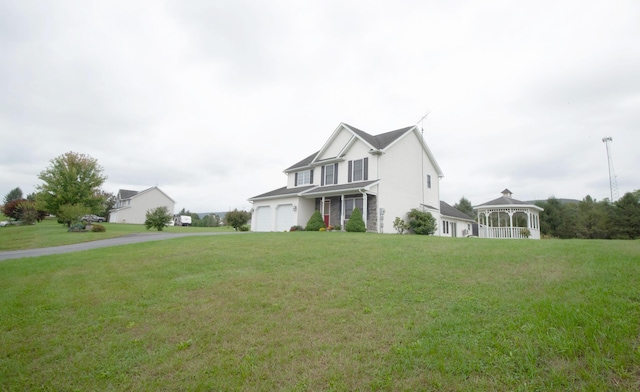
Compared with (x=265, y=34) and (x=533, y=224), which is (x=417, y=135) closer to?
(x=533, y=224)

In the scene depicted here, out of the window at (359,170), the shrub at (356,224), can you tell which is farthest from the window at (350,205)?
the window at (359,170)

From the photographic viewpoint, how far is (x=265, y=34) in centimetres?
1250

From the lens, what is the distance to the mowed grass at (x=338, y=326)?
3312mm

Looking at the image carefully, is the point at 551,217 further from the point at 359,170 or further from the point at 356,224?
the point at 356,224

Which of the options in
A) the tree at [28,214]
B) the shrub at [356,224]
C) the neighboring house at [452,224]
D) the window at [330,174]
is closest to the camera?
the shrub at [356,224]

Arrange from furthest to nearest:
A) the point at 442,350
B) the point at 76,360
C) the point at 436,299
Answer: the point at 436,299 → the point at 76,360 → the point at 442,350

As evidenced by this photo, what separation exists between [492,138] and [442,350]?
22.4 metres

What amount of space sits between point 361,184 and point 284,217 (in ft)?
24.9

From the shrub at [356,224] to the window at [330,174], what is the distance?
195 inches

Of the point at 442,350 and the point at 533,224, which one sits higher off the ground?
the point at 533,224

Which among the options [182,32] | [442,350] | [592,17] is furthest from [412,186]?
[442,350]

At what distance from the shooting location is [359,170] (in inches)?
870

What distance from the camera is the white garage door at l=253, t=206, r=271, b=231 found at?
26.1m

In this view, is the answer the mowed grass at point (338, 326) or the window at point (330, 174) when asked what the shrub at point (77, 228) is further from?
the window at point (330, 174)
